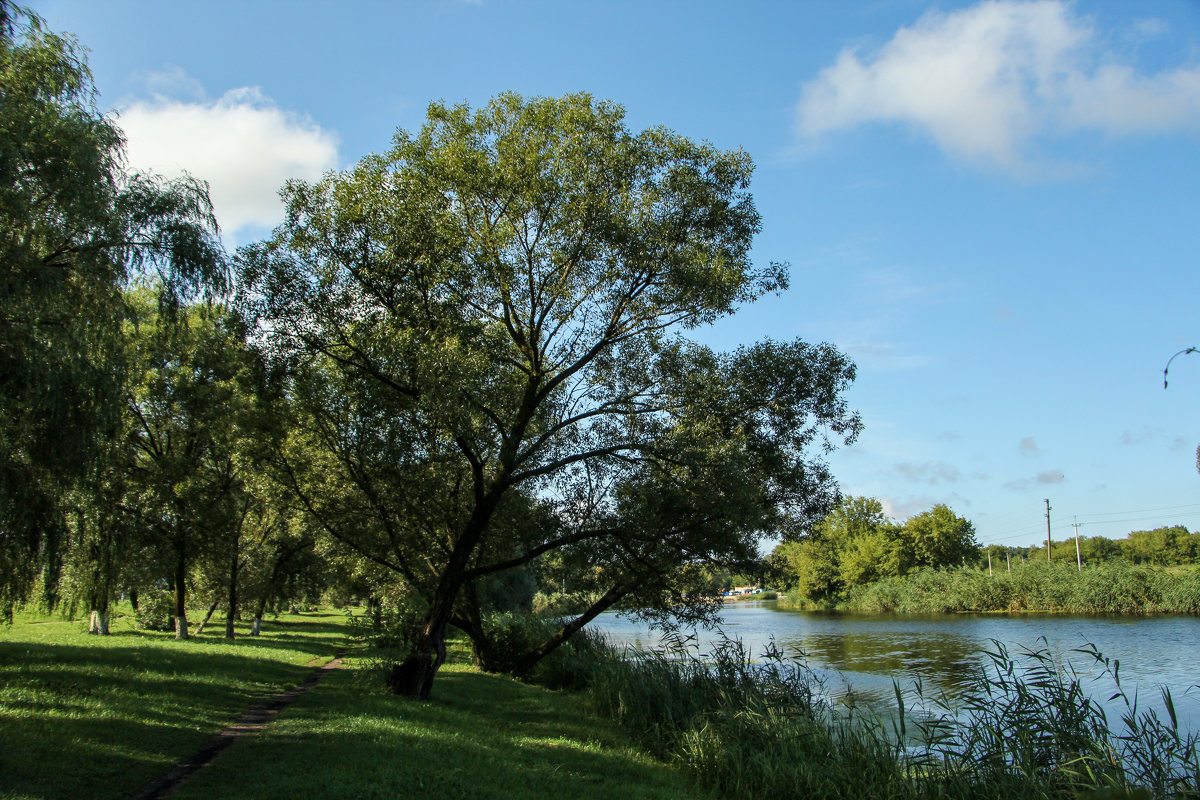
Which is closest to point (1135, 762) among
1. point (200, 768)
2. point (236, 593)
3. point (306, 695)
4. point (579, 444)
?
point (579, 444)

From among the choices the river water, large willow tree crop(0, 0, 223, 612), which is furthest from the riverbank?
large willow tree crop(0, 0, 223, 612)

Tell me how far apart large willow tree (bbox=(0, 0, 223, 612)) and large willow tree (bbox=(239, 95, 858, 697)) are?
2.87 m

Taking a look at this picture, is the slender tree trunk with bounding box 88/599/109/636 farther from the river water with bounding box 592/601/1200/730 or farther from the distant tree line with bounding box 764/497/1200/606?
the distant tree line with bounding box 764/497/1200/606

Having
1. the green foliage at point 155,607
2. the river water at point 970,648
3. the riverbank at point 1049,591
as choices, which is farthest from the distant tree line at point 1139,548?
the green foliage at point 155,607

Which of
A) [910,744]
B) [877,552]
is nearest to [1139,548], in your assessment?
[877,552]

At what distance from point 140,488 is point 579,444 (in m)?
15.5

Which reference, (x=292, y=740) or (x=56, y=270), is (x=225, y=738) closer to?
(x=292, y=740)

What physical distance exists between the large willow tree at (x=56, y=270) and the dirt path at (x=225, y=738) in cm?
373

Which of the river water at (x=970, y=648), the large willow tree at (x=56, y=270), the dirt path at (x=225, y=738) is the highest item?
the large willow tree at (x=56, y=270)

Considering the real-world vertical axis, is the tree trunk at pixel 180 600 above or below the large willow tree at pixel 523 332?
below

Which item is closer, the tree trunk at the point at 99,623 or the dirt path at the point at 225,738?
the dirt path at the point at 225,738

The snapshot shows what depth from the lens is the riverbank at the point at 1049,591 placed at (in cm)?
4203

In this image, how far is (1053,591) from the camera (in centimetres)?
4716

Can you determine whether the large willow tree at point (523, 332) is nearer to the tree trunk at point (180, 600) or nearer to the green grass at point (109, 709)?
the green grass at point (109, 709)
